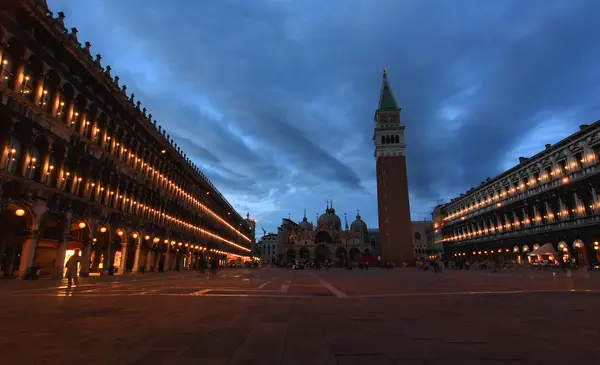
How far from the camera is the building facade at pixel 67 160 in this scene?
70.3 feet

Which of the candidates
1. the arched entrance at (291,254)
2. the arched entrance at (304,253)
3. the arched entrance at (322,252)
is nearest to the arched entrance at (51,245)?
the arched entrance at (322,252)

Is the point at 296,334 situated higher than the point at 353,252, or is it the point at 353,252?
the point at 353,252

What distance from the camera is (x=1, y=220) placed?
21734 mm

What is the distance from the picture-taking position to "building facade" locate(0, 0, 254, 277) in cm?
2144

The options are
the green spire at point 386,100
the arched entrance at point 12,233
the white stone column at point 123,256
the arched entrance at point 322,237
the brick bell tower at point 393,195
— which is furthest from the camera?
the arched entrance at point 322,237

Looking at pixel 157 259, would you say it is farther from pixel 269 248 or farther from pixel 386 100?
pixel 269 248

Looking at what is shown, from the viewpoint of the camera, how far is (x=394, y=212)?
284 ft

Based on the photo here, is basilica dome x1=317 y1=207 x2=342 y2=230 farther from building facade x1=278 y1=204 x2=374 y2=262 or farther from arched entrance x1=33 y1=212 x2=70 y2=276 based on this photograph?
arched entrance x1=33 y1=212 x2=70 y2=276

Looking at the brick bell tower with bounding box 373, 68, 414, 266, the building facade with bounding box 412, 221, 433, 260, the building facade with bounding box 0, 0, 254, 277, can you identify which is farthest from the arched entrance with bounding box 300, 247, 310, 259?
the building facade with bounding box 0, 0, 254, 277

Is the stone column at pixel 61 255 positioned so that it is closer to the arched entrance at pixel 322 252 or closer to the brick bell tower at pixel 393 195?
the brick bell tower at pixel 393 195

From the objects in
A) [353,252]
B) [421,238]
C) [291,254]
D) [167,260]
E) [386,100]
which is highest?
[386,100]

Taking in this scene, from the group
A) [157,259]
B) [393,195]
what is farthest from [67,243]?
[393,195]

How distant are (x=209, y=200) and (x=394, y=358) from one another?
2759 inches

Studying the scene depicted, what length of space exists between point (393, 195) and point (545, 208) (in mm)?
40357
